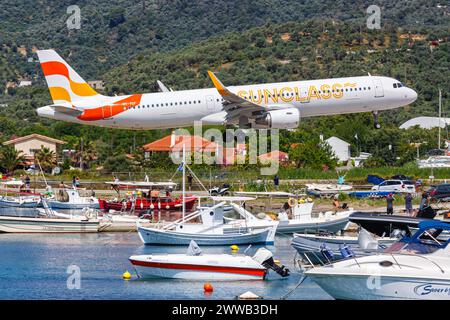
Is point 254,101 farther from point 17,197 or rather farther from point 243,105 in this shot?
point 17,197

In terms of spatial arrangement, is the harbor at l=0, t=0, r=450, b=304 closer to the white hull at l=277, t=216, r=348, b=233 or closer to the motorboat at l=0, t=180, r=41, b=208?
the white hull at l=277, t=216, r=348, b=233

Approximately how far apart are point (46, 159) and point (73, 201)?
29.6 m

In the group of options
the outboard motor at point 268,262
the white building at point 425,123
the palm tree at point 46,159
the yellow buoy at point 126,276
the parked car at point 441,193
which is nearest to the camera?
the outboard motor at point 268,262

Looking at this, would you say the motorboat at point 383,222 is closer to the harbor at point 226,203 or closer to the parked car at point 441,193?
the harbor at point 226,203

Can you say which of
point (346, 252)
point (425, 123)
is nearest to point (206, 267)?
point (346, 252)

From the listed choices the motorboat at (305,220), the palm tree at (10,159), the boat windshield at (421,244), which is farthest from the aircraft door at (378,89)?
the palm tree at (10,159)

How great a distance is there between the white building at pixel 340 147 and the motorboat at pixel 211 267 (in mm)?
77049

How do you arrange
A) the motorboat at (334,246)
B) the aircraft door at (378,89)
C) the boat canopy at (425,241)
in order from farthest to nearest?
1. the aircraft door at (378,89)
2. the motorboat at (334,246)
3. the boat canopy at (425,241)

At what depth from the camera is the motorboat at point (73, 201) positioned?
75369mm

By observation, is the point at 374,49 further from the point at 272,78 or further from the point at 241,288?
the point at 241,288

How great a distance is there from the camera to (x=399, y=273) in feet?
98.3

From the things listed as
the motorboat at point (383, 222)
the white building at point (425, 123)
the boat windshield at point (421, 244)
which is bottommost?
the boat windshield at point (421, 244)

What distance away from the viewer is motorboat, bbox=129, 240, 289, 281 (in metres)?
40.1

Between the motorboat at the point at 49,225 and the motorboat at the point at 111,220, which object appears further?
the motorboat at the point at 111,220
